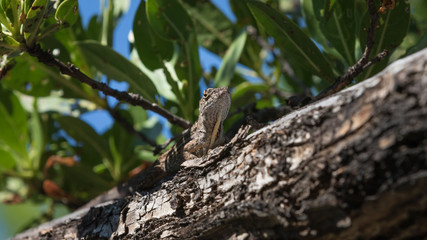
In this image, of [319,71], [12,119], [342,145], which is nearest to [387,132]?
[342,145]

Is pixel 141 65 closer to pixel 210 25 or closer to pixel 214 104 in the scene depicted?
pixel 210 25

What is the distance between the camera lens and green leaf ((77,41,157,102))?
3.89 metres

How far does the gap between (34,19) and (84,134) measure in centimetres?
211

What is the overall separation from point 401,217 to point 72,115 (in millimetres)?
4169

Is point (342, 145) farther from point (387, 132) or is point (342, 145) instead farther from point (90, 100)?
point (90, 100)

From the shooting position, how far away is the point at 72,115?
16.4 ft

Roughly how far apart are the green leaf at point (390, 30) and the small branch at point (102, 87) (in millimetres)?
1819

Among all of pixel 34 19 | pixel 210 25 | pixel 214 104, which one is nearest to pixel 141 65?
pixel 210 25

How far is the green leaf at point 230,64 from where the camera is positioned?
4.36m

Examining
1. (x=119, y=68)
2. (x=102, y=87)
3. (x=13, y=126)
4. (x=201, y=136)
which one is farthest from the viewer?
(x=13, y=126)

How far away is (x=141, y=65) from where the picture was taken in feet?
15.7

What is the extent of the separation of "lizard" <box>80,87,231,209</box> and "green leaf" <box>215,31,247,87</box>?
0.87 feet

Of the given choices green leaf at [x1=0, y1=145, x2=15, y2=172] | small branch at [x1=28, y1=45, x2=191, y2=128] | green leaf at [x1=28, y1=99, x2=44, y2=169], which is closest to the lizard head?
small branch at [x1=28, y1=45, x2=191, y2=128]

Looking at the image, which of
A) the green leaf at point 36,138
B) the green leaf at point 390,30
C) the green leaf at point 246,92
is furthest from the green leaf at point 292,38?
the green leaf at point 36,138
